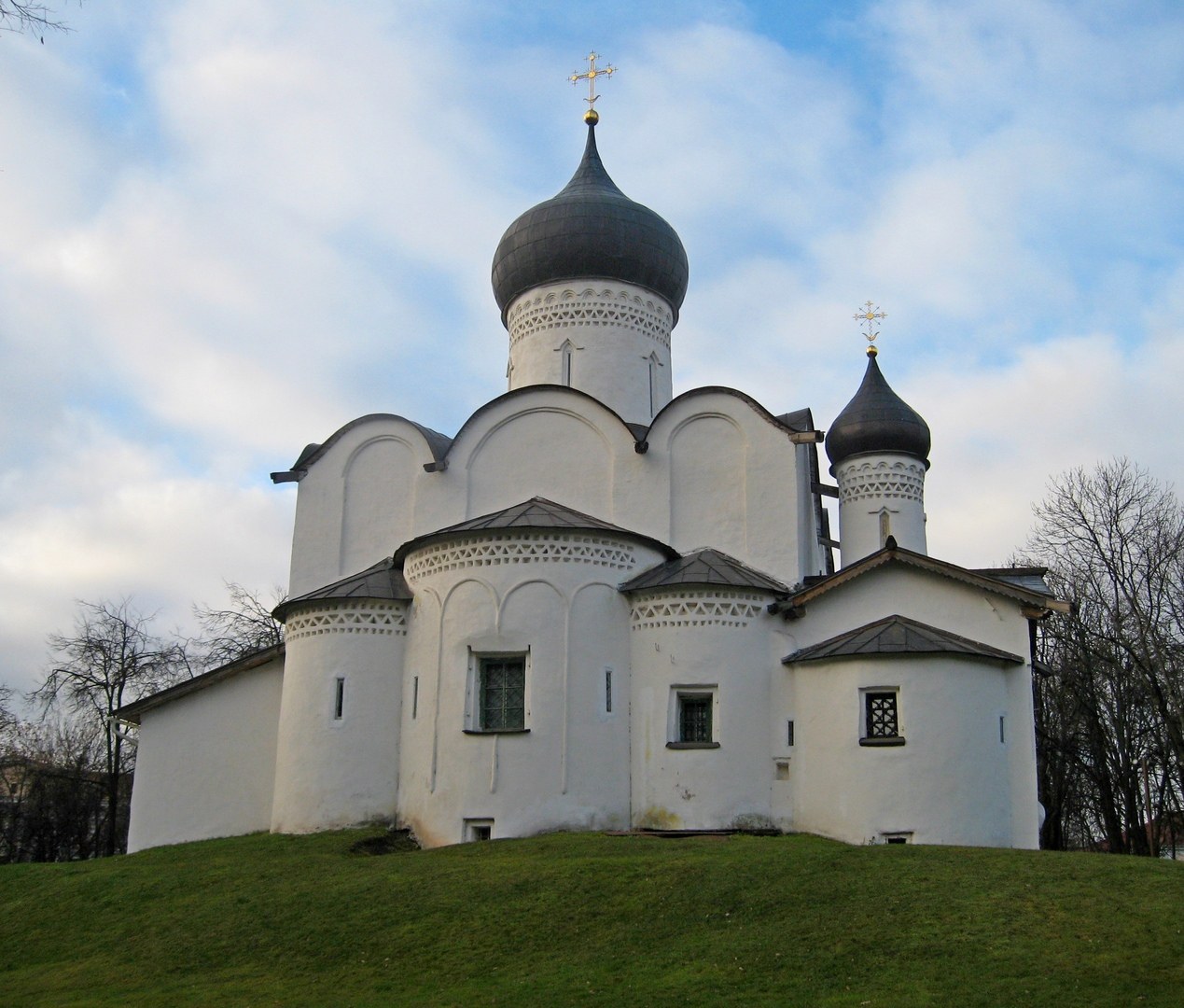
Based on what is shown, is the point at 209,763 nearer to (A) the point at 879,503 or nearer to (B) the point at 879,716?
(B) the point at 879,716

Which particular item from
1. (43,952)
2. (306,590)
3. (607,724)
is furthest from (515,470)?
(43,952)

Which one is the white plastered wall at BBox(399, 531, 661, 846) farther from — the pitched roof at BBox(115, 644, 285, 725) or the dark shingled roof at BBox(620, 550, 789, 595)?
the pitched roof at BBox(115, 644, 285, 725)

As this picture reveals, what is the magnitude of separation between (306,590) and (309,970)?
9.34 metres

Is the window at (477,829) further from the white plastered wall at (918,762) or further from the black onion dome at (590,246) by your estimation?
the black onion dome at (590,246)

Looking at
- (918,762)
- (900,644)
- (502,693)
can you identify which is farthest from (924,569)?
(502,693)

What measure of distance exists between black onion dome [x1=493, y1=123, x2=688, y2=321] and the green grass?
35.4 ft

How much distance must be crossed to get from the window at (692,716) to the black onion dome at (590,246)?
26.7 feet

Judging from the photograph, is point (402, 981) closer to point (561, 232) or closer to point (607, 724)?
point (607, 724)

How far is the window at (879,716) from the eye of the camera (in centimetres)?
1360

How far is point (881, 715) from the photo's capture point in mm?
13766

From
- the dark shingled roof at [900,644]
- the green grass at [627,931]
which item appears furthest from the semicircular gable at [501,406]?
the green grass at [627,931]

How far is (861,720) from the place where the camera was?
13.8 metres

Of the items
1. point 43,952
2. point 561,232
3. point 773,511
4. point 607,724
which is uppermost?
point 561,232

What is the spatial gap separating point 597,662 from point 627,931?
558cm
